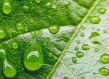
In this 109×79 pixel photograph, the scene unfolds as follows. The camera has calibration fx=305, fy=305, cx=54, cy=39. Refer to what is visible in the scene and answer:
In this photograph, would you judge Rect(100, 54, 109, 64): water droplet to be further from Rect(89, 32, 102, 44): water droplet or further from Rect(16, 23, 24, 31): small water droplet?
Rect(16, 23, 24, 31): small water droplet

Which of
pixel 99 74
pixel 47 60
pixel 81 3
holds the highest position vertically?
pixel 81 3

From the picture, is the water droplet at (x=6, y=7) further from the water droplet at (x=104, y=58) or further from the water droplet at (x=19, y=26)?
the water droplet at (x=104, y=58)

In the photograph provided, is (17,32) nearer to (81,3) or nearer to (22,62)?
(22,62)

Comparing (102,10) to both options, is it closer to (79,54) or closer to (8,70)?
(79,54)

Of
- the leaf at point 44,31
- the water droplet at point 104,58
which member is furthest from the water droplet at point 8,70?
the water droplet at point 104,58

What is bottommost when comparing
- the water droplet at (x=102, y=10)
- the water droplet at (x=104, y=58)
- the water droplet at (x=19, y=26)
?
the water droplet at (x=104, y=58)

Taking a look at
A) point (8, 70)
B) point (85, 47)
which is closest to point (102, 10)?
point (85, 47)

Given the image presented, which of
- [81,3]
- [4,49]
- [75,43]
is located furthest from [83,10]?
[4,49]
